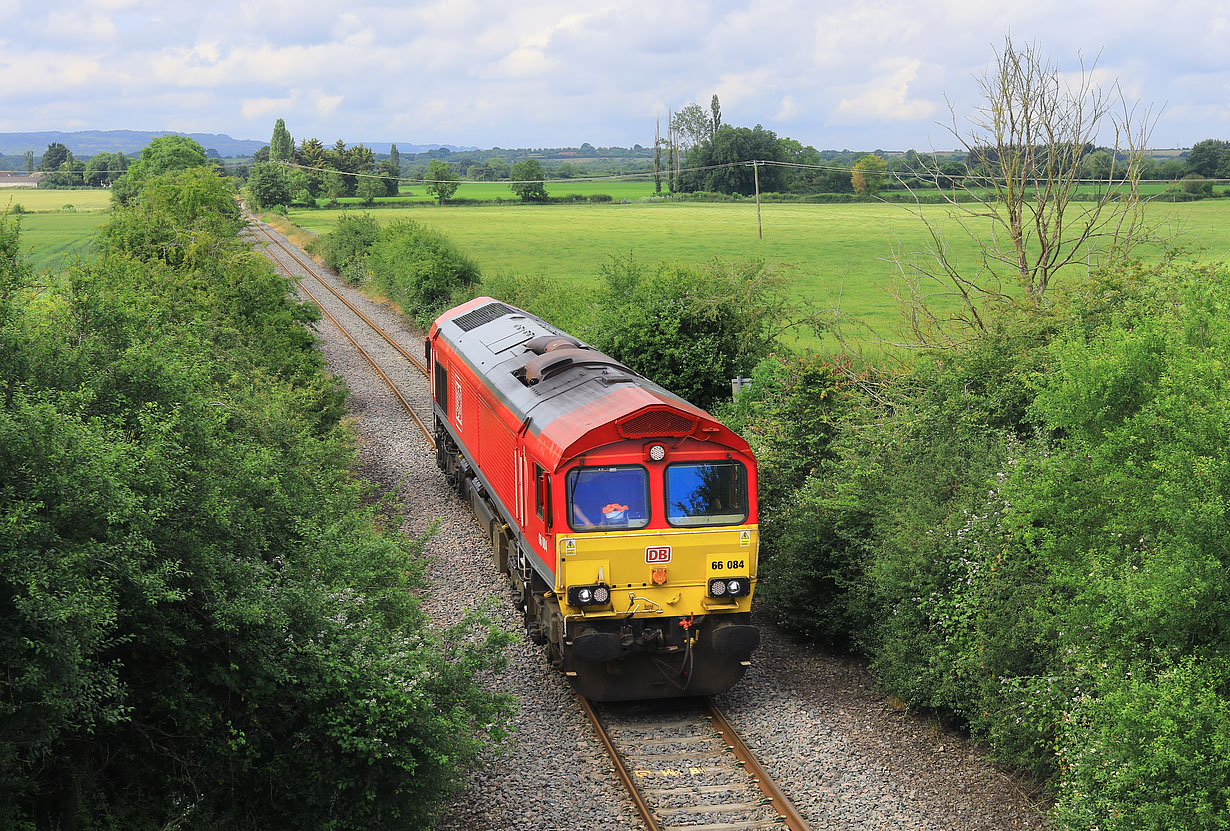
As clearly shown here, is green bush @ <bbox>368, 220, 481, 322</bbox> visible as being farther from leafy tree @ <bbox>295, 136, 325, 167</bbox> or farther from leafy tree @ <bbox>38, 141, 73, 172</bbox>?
leafy tree @ <bbox>38, 141, 73, 172</bbox>

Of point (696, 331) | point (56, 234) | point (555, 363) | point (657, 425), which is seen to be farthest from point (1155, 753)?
point (56, 234)

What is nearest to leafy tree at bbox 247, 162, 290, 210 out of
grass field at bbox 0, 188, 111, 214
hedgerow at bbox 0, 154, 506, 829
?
grass field at bbox 0, 188, 111, 214

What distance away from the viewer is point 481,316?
19.2 meters

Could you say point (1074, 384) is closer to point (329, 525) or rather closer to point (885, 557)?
point (885, 557)

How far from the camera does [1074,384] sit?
356 inches

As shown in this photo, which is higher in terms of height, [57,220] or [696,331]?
[57,220]

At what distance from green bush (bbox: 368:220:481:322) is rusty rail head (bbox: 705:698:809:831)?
29893mm

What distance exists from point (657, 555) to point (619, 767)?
225 cm

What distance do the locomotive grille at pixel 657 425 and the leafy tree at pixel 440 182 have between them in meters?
111

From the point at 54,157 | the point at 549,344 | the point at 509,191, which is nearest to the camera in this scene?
the point at 549,344

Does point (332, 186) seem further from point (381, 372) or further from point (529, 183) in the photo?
point (381, 372)

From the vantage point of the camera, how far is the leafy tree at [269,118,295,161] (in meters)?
137

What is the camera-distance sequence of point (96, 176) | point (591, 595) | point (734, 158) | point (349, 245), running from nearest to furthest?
point (591, 595) → point (349, 245) → point (734, 158) → point (96, 176)

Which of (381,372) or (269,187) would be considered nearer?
(381,372)
